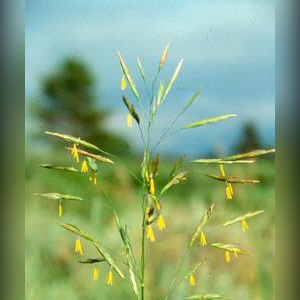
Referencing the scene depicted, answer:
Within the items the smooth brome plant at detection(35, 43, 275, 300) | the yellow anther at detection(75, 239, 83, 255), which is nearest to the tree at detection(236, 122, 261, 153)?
the smooth brome plant at detection(35, 43, 275, 300)

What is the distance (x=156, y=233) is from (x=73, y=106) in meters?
0.39

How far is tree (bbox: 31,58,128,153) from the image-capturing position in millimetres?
2033

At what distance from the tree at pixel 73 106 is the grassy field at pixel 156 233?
79 millimetres

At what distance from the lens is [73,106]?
2055 mm

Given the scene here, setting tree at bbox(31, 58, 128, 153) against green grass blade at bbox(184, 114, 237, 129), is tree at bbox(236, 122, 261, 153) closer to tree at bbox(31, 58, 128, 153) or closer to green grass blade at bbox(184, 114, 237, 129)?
green grass blade at bbox(184, 114, 237, 129)

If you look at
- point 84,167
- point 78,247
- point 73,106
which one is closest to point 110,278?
point 78,247

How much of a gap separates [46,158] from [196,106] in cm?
40

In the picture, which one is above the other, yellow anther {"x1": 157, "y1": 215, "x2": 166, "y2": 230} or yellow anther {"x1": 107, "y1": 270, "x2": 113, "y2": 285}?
yellow anther {"x1": 157, "y1": 215, "x2": 166, "y2": 230}

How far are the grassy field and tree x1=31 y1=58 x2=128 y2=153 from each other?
0.08 metres

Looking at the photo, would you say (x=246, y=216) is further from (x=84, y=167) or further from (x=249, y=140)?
(x=84, y=167)

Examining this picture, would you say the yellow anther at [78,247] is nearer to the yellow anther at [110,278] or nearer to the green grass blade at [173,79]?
the yellow anther at [110,278]

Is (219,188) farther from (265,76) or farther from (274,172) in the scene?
(265,76)

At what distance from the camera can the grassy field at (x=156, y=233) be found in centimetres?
200
